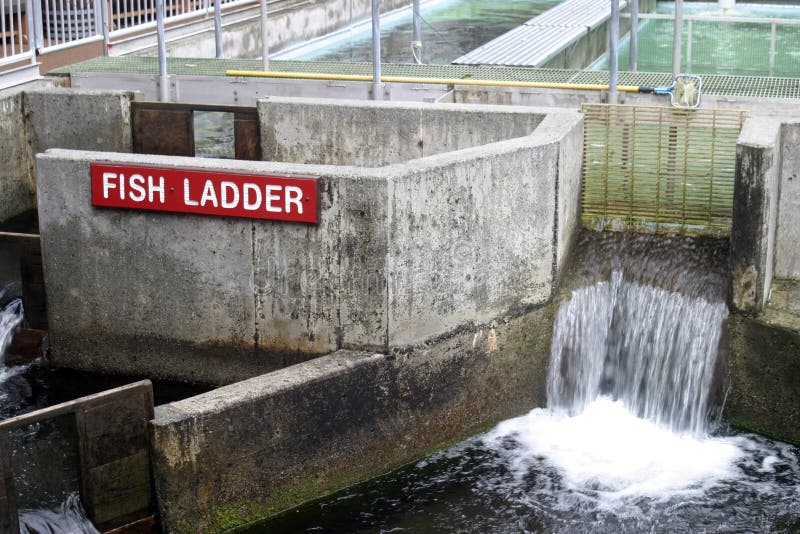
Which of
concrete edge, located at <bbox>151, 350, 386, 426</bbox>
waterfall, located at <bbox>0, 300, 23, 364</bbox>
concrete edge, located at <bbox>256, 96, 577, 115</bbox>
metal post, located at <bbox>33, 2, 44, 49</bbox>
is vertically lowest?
waterfall, located at <bbox>0, 300, 23, 364</bbox>

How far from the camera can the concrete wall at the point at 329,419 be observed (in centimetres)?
924

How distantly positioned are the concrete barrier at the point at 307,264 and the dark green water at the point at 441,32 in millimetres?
11639

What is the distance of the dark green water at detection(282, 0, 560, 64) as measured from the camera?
23.6 m

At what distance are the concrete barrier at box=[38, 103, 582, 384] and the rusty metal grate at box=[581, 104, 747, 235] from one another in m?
1.37

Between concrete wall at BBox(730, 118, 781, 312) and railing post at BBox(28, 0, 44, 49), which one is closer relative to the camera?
concrete wall at BBox(730, 118, 781, 312)

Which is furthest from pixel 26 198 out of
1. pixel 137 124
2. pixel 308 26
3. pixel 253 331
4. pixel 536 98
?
pixel 308 26

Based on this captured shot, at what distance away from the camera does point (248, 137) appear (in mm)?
13547

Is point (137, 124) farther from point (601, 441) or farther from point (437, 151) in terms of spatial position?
point (601, 441)

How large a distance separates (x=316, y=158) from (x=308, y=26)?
12591mm

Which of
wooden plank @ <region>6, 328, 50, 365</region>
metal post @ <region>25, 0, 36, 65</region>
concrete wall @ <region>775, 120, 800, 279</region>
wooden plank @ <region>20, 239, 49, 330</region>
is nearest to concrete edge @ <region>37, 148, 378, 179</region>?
wooden plank @ <region>20, 239, 49, 330</region>

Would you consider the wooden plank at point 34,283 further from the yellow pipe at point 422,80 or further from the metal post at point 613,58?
the metal post at point 613,58

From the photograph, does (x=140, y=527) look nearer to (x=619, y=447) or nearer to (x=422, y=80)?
(x=619, y=447)

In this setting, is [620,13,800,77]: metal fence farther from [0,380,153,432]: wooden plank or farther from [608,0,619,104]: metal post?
[0,380,153,432]: wooden plank

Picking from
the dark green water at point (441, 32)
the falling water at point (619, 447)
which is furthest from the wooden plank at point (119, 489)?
the dark green water at point (441, 32)
